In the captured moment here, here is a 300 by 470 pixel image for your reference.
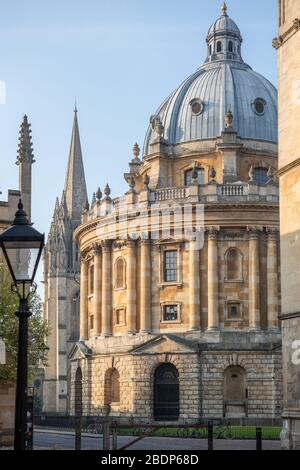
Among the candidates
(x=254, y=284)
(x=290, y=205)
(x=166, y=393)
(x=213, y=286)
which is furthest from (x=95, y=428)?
(x=290, y=205)

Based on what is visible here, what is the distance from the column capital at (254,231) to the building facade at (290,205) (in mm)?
30721

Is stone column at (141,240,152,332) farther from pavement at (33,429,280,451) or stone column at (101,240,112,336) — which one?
pavement at (33,429,280,451)

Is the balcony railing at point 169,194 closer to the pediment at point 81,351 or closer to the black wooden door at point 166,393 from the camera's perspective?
the black wooden door at point 166,393

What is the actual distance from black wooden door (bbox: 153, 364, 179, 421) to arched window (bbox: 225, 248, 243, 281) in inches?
285

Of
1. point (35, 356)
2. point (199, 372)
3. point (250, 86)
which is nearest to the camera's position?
point (35, 356)

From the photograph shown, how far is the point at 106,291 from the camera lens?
69375mm

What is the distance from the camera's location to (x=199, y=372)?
6438cm

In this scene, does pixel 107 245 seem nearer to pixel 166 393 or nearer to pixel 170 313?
pixel 170 313

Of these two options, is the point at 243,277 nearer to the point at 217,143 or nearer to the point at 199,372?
the point at 199,372

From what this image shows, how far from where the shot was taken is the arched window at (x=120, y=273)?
6875cm

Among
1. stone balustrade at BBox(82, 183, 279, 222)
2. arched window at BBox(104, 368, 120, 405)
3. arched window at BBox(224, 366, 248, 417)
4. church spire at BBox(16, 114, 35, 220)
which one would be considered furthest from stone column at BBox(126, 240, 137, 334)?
church spire at BBox(16, 114, 35, 220)

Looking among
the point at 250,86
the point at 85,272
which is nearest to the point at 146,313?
the point at 85,272
